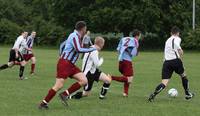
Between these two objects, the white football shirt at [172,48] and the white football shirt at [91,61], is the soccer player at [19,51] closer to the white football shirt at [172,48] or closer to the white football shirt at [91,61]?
the white football shirt at [91,61]

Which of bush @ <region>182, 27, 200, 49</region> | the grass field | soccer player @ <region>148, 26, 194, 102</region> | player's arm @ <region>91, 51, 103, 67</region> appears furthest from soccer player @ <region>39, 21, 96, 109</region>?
bush @ <region>182, 27, 200, 49</region>

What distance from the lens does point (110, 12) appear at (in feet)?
187

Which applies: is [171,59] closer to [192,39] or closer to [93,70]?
[93,70]

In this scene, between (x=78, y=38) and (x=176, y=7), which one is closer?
(x=78, y=38)

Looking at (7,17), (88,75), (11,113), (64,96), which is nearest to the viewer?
(11,113)

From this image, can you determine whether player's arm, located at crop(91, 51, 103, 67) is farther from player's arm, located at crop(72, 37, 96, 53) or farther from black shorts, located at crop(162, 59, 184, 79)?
player's arm, located at crop(72, 37, 96, 53)

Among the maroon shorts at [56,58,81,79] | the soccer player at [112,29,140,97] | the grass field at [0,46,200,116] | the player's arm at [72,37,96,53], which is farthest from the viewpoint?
the soccer player at [112,29,140,97]

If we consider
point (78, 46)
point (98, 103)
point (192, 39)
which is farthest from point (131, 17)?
point (78, 46)

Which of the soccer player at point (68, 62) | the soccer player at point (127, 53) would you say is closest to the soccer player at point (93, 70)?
the soccer player at point (127, 53)

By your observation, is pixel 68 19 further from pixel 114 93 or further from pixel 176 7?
pixel 114 93

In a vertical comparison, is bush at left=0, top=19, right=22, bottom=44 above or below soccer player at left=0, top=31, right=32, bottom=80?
below

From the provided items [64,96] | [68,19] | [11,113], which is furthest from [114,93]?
[68,19]

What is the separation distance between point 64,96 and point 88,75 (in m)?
2.15

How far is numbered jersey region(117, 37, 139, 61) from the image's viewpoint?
1569 centimetres
